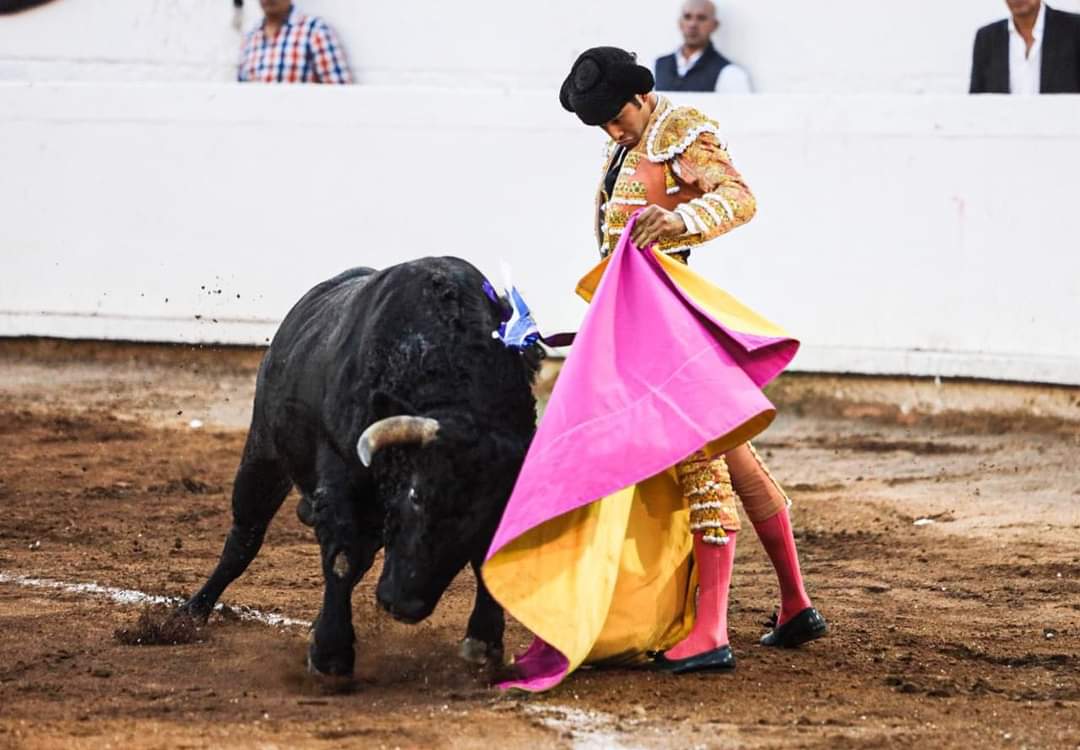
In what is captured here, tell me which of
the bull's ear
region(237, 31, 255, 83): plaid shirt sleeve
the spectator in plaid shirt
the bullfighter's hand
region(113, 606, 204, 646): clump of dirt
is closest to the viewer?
the bull's ear

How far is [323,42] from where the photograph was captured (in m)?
9.70

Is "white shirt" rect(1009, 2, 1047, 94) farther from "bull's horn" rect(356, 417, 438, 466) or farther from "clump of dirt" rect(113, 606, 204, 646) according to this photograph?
"bull's horn" rect(356, 417, 438, 466)

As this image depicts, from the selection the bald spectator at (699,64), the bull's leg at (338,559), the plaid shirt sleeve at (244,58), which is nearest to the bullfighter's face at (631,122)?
the bull's leg at (338,559)

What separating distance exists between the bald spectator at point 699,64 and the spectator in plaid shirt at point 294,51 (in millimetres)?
1757

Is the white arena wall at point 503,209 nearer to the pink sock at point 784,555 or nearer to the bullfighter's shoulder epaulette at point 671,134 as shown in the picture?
the pink sock at point 784,555

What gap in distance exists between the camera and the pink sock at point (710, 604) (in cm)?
447

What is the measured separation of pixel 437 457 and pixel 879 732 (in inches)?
43.4

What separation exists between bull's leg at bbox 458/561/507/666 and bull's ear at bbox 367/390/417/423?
49cm

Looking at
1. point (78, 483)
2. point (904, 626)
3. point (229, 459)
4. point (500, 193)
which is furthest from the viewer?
point (500, 193)

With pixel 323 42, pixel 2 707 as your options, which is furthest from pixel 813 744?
pixel 323 42

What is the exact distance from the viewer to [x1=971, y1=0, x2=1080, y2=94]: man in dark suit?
27.3 feet

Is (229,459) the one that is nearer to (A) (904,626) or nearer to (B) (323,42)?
(B) (323,42)

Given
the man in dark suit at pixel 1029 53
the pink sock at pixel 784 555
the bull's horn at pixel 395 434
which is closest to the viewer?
the bull's horn at pixel 395 434

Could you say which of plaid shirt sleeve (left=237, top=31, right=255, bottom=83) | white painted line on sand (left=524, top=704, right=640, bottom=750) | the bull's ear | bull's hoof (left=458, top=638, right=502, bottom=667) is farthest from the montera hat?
plaid shirt sleeve (left=237, top=31, right=255, bottom=83)
